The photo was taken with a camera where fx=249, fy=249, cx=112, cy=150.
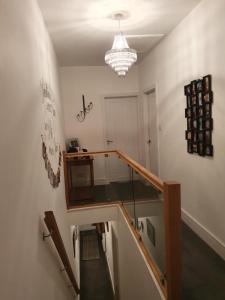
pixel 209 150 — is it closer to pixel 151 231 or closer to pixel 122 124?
pixel 151 231

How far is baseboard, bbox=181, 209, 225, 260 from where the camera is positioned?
107 inches

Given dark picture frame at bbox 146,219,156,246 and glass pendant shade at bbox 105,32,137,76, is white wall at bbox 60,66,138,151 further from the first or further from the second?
dark picture frame at bbox 146,219,156,246

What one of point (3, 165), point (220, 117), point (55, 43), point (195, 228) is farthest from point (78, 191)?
point (3, 165)

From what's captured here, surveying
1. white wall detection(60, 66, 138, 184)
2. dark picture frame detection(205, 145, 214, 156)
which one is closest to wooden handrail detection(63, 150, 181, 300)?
dark picture frame detection(205, 145, 214, 156)

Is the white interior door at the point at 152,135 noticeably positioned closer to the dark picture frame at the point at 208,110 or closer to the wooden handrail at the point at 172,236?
the dark picture frame at the point at 208,110

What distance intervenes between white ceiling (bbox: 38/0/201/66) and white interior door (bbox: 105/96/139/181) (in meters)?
1.52

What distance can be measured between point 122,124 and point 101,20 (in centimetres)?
287

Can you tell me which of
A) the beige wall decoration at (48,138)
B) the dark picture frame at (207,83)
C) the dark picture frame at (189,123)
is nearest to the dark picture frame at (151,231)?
the beige wall decoration at (48,138)

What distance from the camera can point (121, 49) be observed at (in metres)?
2.91

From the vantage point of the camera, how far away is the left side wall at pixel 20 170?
1103mm

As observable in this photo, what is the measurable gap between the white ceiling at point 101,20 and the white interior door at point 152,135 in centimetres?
115

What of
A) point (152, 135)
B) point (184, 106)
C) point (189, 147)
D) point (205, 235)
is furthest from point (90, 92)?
point (205, 235)

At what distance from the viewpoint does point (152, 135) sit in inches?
209

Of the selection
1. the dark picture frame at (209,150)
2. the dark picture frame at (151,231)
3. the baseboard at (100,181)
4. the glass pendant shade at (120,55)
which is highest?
the glass pendant shade at (120,55)
